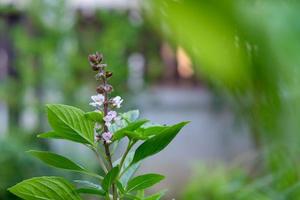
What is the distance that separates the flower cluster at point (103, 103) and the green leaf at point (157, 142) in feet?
0.06

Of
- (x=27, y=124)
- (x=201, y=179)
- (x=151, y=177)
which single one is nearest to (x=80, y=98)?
(x=27, y=124)

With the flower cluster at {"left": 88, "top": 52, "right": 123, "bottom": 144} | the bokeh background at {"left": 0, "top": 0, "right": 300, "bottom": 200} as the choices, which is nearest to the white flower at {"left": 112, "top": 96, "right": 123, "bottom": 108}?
the flower cluster at {"left": 88, "top": 52, "right": 123, "bottom": 144}

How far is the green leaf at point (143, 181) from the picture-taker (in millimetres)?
302

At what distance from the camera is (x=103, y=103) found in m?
0.30

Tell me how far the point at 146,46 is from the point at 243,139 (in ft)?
2.62

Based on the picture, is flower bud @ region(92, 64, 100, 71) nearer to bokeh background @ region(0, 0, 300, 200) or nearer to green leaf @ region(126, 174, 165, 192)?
green leaf @ region(126, 174, 165, 192)

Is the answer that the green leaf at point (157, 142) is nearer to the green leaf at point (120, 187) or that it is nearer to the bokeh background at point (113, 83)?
the green leaf at point (120, 187)

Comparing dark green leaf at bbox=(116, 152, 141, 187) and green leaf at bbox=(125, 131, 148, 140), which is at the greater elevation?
green leaf at bbox=(125, 131, 148, 140)

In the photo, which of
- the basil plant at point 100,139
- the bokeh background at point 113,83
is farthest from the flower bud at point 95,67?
the bokeh background at point 113,83

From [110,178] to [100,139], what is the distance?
0.02 m

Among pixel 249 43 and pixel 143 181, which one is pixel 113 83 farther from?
pixel 249 43

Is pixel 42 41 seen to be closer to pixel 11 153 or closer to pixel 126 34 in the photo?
pixel 126 34

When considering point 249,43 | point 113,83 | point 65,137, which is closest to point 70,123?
point 65,137

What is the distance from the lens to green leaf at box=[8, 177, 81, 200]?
271mm
